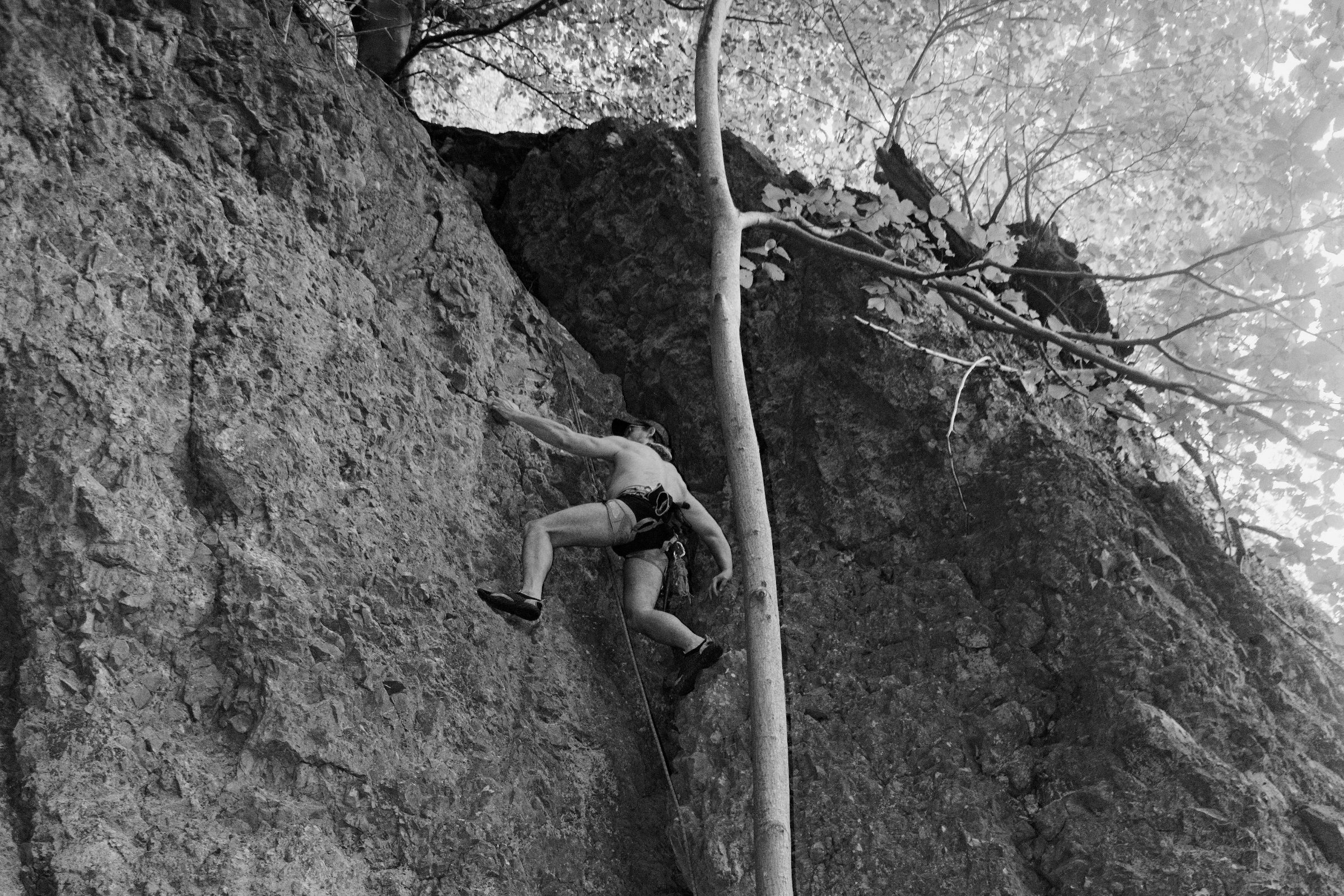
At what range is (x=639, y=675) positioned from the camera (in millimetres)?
4621

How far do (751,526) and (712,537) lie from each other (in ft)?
4.16

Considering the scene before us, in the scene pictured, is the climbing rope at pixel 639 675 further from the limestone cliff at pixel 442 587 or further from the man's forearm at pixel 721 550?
the man's forearm at pixel 721 550

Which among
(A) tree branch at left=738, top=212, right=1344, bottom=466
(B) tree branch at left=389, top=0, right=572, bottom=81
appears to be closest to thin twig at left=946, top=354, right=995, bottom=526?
(A) tree branch at left=738, top=212, right=1344, bottom=466

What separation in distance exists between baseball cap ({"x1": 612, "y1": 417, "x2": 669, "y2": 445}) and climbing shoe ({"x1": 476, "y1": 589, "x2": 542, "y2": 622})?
4.42 feet

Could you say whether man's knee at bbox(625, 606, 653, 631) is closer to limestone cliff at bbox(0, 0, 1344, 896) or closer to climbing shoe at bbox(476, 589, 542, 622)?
limestone cliff at bbox(0, 0, 1344, 896)

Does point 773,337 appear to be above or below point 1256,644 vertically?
above

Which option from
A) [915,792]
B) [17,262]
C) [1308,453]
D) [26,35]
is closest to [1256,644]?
[1308,453]

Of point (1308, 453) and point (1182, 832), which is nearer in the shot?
point (1182, 832)

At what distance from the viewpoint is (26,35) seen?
4227 millimetres

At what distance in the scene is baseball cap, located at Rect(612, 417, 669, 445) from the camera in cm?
536

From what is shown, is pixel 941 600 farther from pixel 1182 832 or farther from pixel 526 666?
pixel 526 666

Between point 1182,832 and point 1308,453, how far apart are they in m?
1.60

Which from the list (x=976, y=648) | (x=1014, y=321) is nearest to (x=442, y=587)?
(x=976, y=648)

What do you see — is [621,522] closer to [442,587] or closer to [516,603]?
[516,603]
